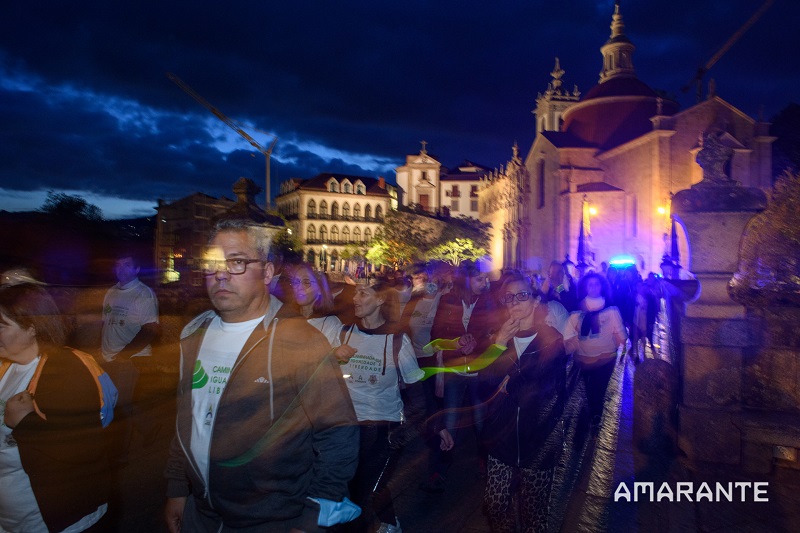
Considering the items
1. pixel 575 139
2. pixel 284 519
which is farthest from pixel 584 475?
pixel 575 139

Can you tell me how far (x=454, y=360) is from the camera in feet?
18.6

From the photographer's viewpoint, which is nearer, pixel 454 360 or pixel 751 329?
pixel 751 329

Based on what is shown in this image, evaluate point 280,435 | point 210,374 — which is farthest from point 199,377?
point 280,435

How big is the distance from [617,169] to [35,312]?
46349mm

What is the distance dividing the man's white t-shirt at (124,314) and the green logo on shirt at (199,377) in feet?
12.4

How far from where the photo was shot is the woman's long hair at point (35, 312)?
8.74 feet

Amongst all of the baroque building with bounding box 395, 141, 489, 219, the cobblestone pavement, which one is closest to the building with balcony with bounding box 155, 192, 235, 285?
the cobblestone pavement

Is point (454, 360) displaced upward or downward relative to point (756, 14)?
downward

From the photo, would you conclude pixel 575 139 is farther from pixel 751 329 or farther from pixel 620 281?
pixel 751 329

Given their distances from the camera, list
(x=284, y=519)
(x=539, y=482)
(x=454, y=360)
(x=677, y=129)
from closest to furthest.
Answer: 1. (x=284, y=519)
2. (x=539, y=482)
3. (x=454, y=360)
4. (x=677, y=129)

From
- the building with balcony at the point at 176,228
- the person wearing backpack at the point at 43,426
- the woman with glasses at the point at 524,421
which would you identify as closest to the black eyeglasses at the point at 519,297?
the woman with glasses at the point at 524,421

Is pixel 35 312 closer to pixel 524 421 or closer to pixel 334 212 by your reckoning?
pixel 524 421

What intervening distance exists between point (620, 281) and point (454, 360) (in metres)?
5.25

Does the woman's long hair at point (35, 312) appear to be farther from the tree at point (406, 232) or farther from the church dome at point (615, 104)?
the tree at point (406, 232)
